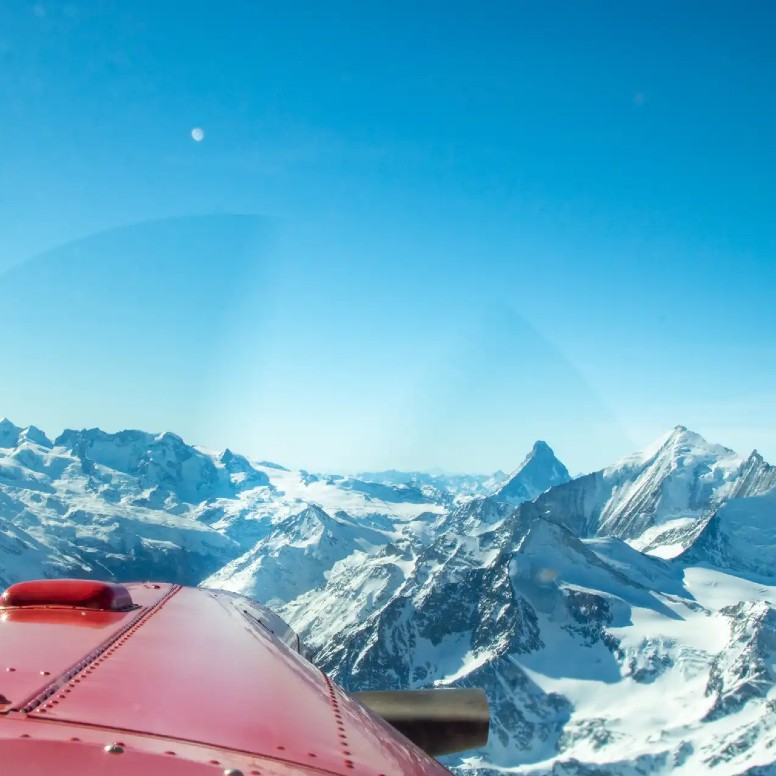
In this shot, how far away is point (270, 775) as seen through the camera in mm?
4070

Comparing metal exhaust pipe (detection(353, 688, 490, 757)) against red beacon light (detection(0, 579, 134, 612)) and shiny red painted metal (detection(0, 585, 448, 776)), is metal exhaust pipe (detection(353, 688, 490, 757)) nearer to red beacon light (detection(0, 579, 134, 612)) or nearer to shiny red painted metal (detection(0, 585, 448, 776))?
shiny red painted metal (detection(0, 585, 448, 776))

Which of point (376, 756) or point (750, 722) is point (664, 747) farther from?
point (376, 756)

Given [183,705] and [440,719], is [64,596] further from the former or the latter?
[440,719]

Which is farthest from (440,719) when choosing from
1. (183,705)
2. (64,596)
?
(64,596)

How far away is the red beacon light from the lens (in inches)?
372

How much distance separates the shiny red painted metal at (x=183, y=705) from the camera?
168 inches

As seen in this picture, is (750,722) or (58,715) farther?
(750,722)

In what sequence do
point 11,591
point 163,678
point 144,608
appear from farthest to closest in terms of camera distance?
point 144,608, point 11,591, point 163,678

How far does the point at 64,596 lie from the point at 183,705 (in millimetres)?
5359

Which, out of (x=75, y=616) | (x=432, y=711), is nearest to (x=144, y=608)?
(x=75, y=616)

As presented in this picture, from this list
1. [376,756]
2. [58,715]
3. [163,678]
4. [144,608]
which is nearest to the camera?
[58,715]

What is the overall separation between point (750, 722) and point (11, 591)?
241 m

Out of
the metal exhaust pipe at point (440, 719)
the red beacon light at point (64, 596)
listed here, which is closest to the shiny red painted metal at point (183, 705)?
the red beacon light at point (64, 596)

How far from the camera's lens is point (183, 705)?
5270 mm
